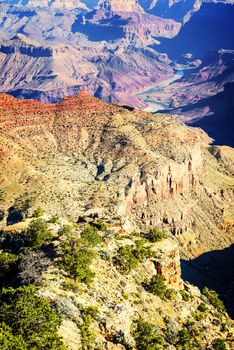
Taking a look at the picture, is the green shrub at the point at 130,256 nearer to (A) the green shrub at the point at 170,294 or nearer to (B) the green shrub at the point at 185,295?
(A) the green shrub at the point at 170,294

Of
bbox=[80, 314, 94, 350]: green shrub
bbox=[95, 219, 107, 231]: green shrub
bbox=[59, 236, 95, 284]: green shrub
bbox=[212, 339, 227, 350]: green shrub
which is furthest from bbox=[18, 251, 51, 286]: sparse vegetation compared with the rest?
bbox=[212, 339, 227, 350]: green shrub

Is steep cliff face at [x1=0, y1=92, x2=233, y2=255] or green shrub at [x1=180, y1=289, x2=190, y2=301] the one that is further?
steep cliff face at [x1=0, y1=92, x2=233, y2=255]

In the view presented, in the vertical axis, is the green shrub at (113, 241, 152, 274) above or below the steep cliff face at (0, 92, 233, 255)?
above

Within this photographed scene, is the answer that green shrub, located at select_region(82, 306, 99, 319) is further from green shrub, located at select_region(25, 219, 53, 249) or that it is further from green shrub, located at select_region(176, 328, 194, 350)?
green shrub, located at select_region(25, 219, 53, 249)

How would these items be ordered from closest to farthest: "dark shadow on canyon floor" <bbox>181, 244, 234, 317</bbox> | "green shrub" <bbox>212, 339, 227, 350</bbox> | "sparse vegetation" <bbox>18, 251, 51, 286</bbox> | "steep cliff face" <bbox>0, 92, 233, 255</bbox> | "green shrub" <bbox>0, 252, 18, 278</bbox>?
1. "sparse vegetation" <bbox>18, 251, 51, 286</bbox>
2. "green shrub" <bbox>0, 252, 18, 278</bbox>
3. "green shrub" <bbox>212, 339, 227, 350</bbox>
4. "dark shadow on canyon floor" <bbox>181, 244, 234, 317</bbox>
5. "steep cliff face" <bbox>0, 92, 233, 255</bbox>

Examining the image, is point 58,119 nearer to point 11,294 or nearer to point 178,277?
point 178,277

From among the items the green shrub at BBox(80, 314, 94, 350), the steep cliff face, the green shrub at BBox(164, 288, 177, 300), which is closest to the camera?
the green shrub at BBox(80, 314, 94, 350)

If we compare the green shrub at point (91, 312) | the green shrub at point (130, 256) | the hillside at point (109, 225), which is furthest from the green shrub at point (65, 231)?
the green shrub at point (91, 312)
